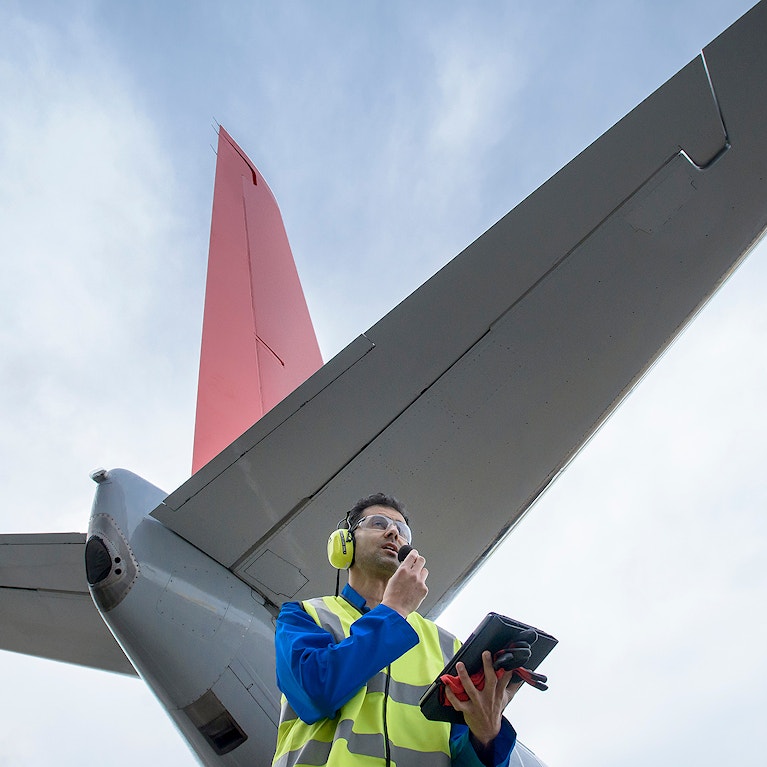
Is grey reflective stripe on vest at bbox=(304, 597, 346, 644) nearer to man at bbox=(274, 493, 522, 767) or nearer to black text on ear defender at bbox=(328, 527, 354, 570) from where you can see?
man at bbox=(274, 493, 522, 767)

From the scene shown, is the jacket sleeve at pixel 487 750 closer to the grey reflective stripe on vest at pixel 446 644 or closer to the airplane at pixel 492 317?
the grey reflective stripe on vest at pixel 446 644

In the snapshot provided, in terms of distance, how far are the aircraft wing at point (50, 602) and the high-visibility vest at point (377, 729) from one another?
7.25ft

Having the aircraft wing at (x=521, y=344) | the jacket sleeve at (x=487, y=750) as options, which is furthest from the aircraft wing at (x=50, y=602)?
the jacket sleeve at (x=487, y=750)

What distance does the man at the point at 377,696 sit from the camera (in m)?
1.73

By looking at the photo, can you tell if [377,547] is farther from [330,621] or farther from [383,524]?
[330,621]

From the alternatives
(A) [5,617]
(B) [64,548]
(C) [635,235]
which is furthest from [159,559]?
(C) [635,235]

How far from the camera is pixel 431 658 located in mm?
2102

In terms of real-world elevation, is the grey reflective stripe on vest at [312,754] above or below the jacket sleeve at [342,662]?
below

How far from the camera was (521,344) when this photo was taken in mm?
3168

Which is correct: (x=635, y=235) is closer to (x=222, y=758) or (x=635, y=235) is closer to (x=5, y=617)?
(x=222, y=758)

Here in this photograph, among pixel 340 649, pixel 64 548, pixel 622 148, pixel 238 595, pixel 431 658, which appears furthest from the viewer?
pixel 64 548

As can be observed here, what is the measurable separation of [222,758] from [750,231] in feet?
10.4

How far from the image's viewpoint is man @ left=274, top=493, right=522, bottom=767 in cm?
173

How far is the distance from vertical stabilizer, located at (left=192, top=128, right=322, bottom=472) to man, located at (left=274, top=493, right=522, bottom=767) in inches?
116
